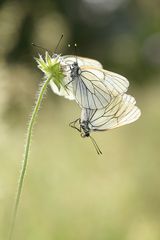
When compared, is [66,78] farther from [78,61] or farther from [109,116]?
[109,116]

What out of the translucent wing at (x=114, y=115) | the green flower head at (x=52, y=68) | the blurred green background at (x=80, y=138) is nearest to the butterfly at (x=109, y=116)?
the translucent wing at (x=114, y=115)

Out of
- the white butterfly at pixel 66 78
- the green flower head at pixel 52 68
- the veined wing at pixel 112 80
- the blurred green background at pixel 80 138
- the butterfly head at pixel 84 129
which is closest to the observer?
the green flower head at pixel 52 68

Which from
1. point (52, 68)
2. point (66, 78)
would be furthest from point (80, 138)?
point (52, 68)

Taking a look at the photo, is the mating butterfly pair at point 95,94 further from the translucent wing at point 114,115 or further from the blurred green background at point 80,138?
the blurred green background at point 80,138

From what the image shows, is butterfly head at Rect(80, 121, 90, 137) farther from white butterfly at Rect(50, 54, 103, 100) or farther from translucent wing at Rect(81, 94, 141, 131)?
white butterfly at Rect(50, 54, 103, 100)

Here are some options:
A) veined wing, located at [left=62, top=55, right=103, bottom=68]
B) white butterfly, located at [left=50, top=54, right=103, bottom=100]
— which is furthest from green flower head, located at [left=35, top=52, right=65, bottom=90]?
veined wing, located at [left=62, top=55, right=103, bottom=68]
